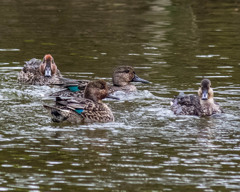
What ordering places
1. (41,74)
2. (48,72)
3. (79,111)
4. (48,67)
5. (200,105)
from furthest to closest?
(41,74) < (48,67) < (48,72) < (200,105) < (79,111)

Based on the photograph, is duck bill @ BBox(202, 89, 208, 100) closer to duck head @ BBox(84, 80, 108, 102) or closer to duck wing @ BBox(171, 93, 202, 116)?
duck wing @ BBox(171, 93, 202, 116)

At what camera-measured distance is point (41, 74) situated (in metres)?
16.8

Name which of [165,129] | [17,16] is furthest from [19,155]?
[17,16]

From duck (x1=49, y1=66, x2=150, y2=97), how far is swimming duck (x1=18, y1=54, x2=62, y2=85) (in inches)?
53.6

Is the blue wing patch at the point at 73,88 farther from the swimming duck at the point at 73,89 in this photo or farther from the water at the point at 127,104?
the water at the point at 127,104

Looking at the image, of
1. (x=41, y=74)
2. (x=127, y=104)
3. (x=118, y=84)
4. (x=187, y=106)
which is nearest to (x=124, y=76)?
(x=118, y=84)

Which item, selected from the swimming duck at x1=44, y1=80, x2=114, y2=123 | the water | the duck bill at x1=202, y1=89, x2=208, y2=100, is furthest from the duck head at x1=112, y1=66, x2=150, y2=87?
the swimming duck at x1=44, y1=80, x2=114, y2=123

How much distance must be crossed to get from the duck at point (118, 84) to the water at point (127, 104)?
0.90 ft

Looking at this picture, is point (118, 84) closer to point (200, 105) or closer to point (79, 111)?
point (200, 105)

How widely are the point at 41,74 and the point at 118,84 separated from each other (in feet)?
7.00

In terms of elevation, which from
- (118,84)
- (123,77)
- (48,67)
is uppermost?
(48,67)

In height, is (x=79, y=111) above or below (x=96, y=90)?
below

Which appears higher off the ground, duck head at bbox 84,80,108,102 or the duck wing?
duck head at bbox 84,80,108,102

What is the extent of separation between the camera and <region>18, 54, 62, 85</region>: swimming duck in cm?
1620
